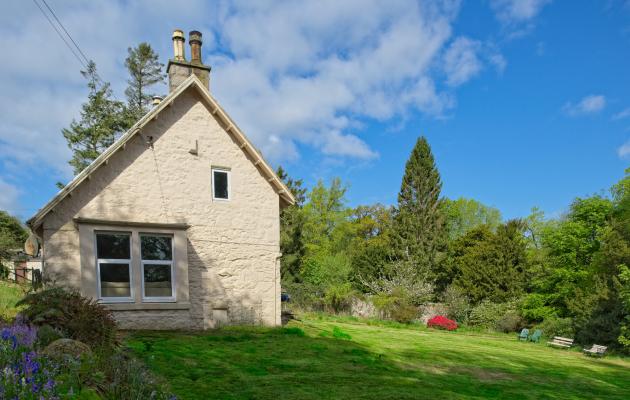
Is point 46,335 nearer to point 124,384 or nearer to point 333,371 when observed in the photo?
point 124,384

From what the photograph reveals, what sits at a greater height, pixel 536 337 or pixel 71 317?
pixel 71 317

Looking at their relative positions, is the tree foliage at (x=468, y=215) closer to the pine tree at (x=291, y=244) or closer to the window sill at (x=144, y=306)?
the pine tree at (x=291, y=244)

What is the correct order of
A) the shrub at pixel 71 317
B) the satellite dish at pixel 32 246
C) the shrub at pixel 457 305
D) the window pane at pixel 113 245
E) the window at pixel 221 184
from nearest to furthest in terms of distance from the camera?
the shrub at pixel 71 317, the satellite dish at pixel 32 246, the window pane at pixel 113 245, the window at pixel 221 184, the shrub at pixel 457 305

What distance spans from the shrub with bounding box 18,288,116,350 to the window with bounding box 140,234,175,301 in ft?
13.3

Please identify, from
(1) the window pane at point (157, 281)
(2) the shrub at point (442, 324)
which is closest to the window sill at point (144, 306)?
(1) the window pane at point (157, 281)

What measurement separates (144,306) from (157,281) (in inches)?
35.8

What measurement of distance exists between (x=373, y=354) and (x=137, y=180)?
31.2 ft

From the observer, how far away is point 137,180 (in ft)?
42.4

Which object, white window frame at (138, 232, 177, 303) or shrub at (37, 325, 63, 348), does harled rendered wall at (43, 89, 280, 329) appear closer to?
white window frame at (138, 232, 177, 303)

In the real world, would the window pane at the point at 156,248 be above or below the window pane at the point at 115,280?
above

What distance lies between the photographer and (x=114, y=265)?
12.6m

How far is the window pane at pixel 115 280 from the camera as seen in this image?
12.4 m

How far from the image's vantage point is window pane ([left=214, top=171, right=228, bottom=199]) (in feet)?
47.4

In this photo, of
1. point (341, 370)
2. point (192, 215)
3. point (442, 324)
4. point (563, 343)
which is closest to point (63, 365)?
point (341, 370)
